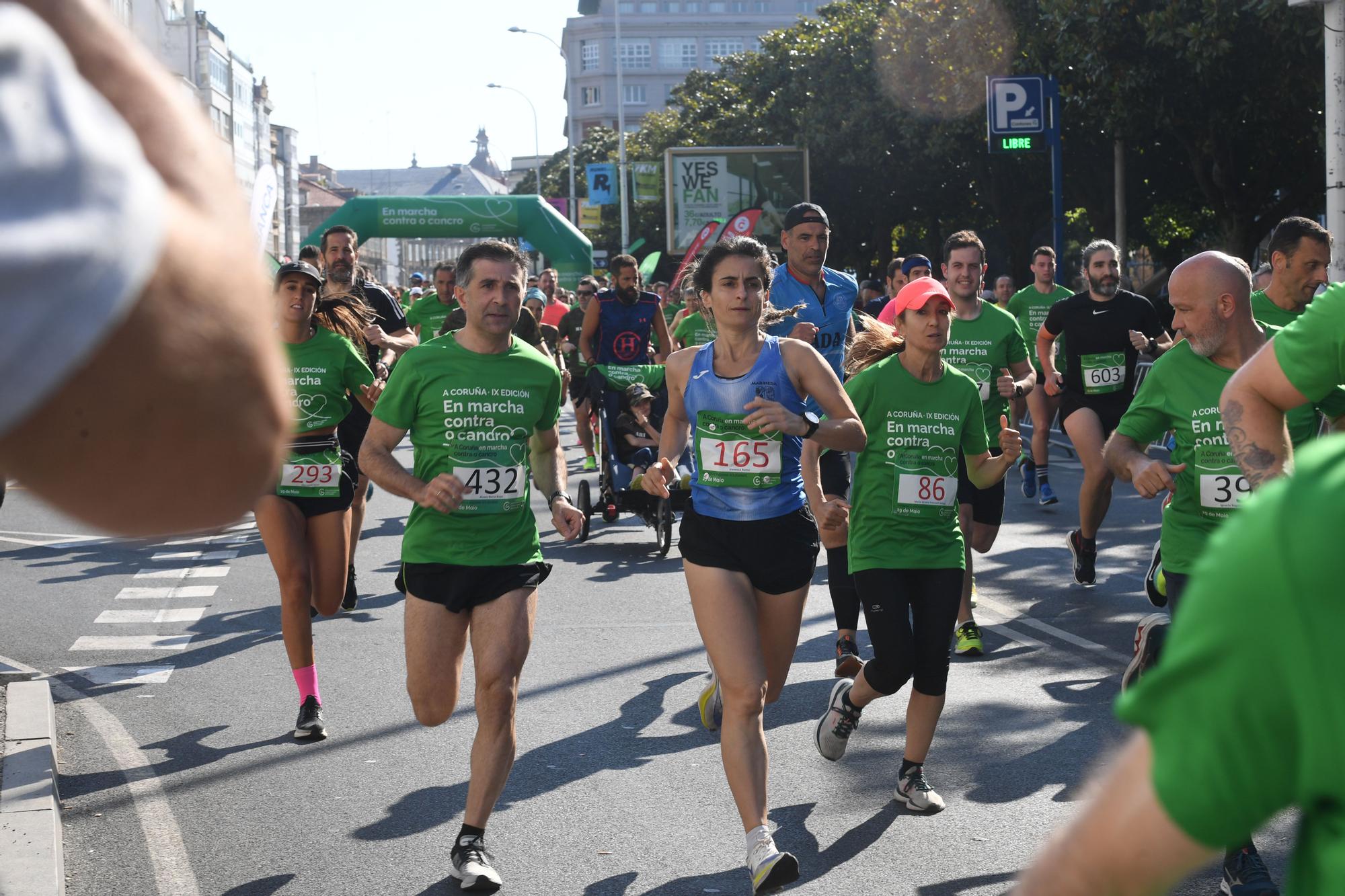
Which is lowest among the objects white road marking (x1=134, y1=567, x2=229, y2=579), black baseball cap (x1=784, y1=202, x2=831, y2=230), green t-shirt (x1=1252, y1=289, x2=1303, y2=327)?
white road marking (x1=134, y1=567, x2=229, y2=579)

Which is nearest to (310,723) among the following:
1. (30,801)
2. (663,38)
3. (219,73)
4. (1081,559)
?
(30,801)

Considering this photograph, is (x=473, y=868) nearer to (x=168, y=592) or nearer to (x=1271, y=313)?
(x=1271, y=313)

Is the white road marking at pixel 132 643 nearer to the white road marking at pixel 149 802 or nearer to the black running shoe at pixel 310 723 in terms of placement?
the white road marking at pixel 149 802

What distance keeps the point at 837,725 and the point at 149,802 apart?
268cm

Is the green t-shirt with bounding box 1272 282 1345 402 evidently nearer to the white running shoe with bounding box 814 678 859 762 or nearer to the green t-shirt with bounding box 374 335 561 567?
the white running shoe with bounding box 814 678 859 762

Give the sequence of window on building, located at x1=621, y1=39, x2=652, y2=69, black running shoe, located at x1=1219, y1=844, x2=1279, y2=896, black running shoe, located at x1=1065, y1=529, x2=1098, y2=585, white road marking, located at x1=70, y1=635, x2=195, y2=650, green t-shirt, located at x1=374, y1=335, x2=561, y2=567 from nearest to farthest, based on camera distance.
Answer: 1. black running shoe, located at x1=1219, y1=844, x2=1279, y2=896
2. green t-shirt, located at x1=374, y1=335, x2=561, y2=567
3. white road marking, located at x1=70, y1=635, x2=195, y2=650
4. black running shoe, located at x1=1065, y1=529, x2=1098, y2=585
5. window on building, located at x1=621, y1=39, x2=652, y2=69

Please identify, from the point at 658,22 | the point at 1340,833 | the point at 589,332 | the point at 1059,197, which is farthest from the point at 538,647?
the point at 658,22

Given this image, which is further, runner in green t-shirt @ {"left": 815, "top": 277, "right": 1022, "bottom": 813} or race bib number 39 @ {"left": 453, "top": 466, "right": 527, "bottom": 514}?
runner in green t-shirt @ {"left": 815, "top": 277, "right": 1022, "bottom": 813}

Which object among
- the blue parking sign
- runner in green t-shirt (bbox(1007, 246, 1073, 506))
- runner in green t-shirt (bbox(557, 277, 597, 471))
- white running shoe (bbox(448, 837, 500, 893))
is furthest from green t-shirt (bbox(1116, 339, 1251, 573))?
the blue parking sign

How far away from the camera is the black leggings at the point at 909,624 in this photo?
583 centimetres

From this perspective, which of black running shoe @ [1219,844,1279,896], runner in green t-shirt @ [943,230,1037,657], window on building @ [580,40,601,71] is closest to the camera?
black running shoe @ [1219,844,1279,896]

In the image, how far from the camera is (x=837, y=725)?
6.10m

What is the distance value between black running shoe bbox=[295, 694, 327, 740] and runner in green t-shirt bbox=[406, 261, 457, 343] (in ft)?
24.9

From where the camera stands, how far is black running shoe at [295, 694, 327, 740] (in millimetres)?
6879
